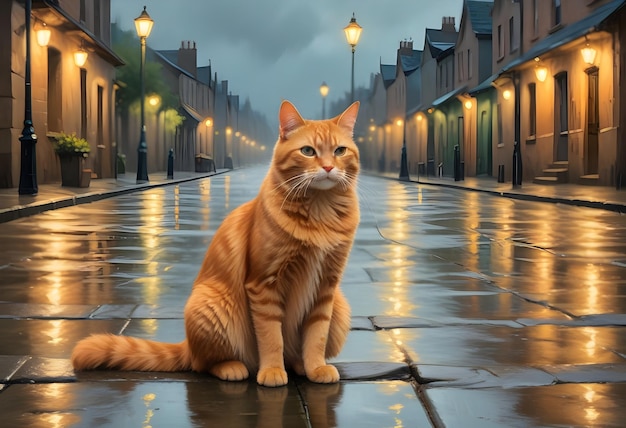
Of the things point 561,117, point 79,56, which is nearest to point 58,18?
point 79,56

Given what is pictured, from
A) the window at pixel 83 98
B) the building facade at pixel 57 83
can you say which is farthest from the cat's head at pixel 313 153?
the window at pixel 83 98

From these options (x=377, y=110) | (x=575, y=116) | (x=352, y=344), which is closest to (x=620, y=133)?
(x=575, y=116)

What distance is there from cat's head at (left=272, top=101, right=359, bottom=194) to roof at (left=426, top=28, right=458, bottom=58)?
5666cm

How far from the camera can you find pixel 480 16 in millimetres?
49969

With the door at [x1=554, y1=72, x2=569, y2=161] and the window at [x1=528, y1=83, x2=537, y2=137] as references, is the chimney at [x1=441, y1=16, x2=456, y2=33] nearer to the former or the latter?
the window at [x1=528, y1=83, x2=537, y2=137]

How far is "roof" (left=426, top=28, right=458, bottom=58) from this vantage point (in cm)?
6041

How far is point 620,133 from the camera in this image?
2498 cm

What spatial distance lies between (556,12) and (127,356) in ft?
107

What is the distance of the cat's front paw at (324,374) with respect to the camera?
12.4 feet

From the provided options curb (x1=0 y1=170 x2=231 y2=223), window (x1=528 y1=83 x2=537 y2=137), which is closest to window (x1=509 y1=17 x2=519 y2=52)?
window (x1=528 y1=83 x2=537 y2=137)

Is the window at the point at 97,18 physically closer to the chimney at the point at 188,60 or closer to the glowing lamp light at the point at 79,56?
the glowing lamp light at the point at 79,56

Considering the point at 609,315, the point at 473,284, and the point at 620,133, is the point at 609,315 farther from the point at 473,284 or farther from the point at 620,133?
the point at 620,133

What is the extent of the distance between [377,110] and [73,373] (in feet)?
277

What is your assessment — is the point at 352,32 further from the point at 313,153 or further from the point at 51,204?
the point at 313,153
